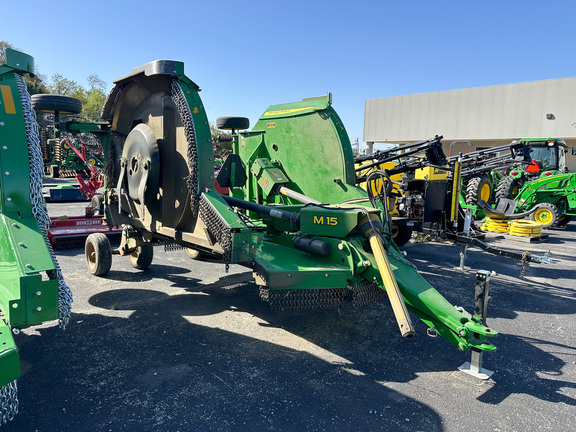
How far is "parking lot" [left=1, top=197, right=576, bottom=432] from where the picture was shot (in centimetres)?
275

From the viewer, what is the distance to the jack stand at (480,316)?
3.27 meters

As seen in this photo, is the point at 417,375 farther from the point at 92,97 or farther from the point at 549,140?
the point at 92,97

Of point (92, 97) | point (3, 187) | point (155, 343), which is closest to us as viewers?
point (3, 187)

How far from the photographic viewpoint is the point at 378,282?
11.8 ft

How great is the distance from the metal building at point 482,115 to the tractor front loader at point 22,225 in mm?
24515

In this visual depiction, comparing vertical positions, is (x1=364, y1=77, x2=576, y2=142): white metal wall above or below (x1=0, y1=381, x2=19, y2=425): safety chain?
above

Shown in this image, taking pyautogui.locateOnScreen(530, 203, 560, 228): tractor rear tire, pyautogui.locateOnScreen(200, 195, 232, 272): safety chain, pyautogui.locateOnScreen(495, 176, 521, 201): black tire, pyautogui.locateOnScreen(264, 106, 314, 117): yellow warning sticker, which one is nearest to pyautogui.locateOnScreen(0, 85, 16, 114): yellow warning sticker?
pyautogui.locateOnScreen(200, 195, 232, 272): safety chain

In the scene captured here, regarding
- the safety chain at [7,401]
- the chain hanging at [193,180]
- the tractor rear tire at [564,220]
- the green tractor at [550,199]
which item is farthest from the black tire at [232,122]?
the tractor rear tire at [564,220]

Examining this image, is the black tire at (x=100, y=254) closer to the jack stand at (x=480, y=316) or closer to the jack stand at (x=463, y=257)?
the jack stand at (x=480, y=316)

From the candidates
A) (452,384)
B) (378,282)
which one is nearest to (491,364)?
(452,384)

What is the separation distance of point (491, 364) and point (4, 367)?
3530 millimetres

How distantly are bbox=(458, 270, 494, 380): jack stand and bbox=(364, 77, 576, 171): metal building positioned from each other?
22.2 m

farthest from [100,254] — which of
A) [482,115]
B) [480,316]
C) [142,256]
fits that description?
[482,115]

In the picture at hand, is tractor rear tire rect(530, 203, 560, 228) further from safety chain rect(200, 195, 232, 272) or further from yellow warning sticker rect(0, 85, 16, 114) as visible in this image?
yellow warning sticker rect(0, 85, 16, 114)
